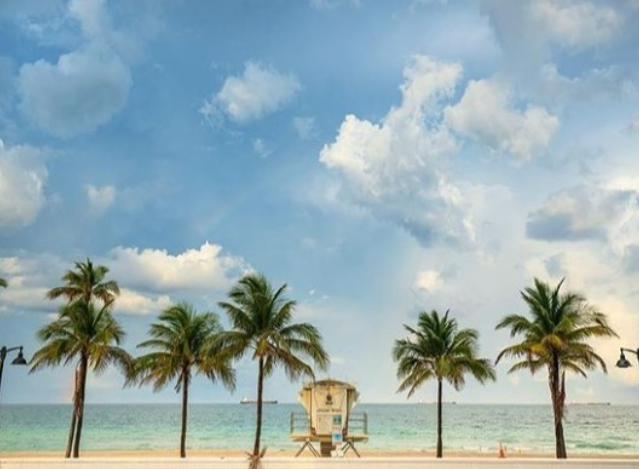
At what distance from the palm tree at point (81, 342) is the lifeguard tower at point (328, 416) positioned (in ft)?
28.0

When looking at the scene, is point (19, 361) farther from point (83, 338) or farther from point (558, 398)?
point (558, 398)

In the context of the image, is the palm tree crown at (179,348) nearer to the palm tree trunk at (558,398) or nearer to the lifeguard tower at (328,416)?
the lifeguard tower at (328,416)

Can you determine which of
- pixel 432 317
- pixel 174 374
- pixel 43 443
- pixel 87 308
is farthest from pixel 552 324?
pixel 43 443

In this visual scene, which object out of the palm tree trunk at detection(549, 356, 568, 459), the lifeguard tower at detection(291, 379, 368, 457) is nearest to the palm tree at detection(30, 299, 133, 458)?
the lifeguard tower at detection(291, 379, 368, 457)

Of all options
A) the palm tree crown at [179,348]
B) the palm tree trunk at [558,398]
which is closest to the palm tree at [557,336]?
the palm tree trunk at [558,398]

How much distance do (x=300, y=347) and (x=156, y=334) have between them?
7275 millimetres

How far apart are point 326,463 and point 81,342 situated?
14148 millimetres

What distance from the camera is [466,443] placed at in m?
80.1

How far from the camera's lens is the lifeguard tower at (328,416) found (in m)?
30.1

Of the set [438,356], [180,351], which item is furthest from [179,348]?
[438,356]

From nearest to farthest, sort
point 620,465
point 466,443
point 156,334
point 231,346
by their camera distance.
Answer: point 620,465 < point 231,346 < point 156,334 < point 466,443

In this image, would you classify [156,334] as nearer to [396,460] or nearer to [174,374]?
[174,374]

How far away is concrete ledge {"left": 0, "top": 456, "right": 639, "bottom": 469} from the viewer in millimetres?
21422

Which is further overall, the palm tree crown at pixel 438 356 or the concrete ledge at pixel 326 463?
the palm tree crown at pixel 438 356
